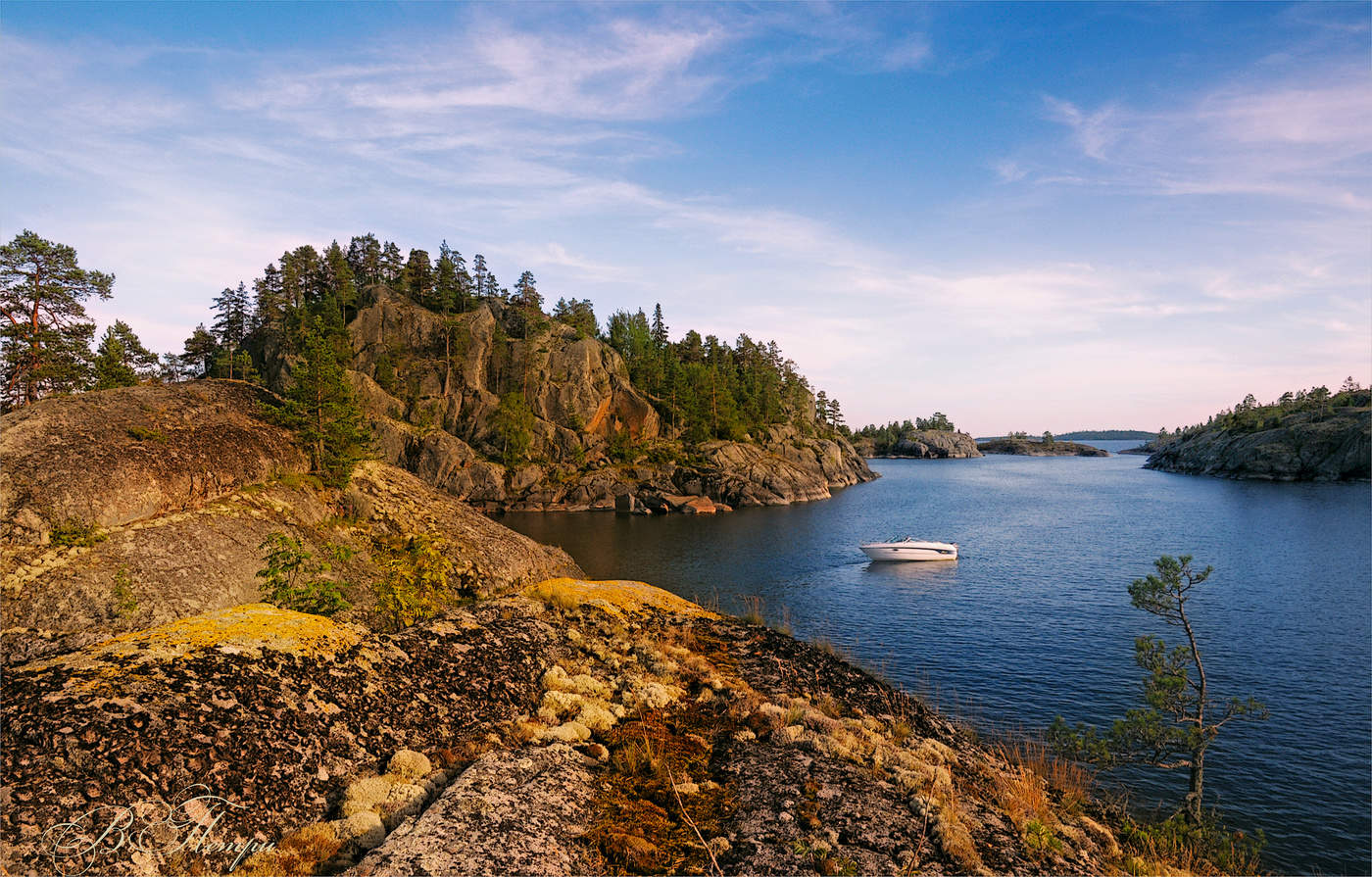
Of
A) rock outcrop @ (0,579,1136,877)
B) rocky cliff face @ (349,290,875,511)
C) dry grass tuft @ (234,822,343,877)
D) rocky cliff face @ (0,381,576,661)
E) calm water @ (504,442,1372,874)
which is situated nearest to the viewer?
dry grass tuft @ (234,822,343,877)

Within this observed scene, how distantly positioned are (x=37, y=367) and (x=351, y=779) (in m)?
25.6

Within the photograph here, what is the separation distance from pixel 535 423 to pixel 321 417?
268ft

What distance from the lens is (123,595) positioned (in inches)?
566

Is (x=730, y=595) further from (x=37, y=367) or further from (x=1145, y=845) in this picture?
(x=37, y=367)

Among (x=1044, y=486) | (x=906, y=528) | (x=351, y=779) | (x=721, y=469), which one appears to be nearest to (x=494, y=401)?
(x=721, y=469)

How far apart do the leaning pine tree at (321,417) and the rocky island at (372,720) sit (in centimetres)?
86

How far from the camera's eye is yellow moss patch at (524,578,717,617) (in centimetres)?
2024

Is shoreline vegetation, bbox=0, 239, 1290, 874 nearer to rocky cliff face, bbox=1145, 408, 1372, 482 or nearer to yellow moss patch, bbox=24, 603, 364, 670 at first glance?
yellow moss patch, bbox=24, 603, 364, 670

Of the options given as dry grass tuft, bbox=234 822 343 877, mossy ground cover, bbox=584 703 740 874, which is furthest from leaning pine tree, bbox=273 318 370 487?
dry grass tuft, bbox=234 822 343 877

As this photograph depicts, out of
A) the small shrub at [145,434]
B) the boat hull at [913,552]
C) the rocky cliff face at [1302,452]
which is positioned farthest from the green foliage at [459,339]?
the rocky cliff face at [1302,452]

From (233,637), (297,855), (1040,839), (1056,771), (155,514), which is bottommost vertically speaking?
(1056,771)

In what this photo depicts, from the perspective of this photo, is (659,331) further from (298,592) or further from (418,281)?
(298,592)

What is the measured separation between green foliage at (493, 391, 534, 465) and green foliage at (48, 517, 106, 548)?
82.5 meters

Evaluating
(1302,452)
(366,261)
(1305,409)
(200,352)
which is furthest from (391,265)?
(1305,409)
